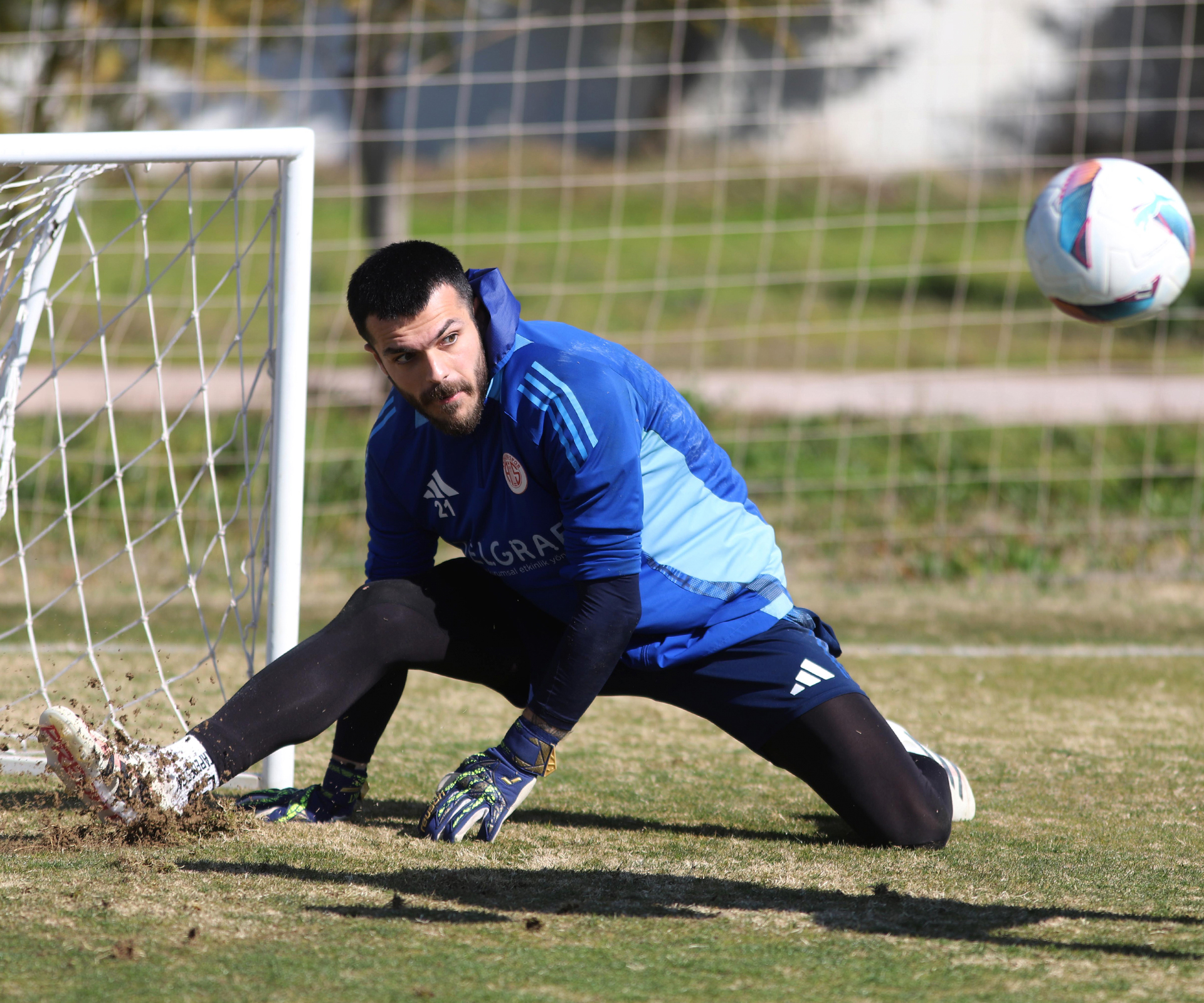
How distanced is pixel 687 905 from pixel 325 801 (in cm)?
95

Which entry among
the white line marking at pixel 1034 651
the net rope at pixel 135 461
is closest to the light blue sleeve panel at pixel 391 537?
the net rope at pixel 135 461

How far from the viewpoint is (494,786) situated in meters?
2.87

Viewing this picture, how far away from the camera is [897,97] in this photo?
17.4 m

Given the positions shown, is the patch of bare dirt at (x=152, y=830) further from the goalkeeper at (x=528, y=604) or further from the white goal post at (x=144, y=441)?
the white goal post at (x=144, y=441)

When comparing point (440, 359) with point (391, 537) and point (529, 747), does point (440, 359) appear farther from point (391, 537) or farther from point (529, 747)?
point (529, 747)

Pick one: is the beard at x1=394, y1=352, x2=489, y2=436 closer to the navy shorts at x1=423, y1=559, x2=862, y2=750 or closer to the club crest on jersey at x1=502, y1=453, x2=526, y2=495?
the club crest on jersey at x1=502, y1=453, x2=526, y2=495

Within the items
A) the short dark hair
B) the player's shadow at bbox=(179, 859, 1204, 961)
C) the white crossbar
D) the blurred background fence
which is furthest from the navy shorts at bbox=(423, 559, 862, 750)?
the blurred background fence

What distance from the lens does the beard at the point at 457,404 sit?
2764 millimetres

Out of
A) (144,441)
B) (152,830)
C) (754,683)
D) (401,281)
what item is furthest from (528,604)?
(144,441)

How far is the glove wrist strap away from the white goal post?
687 mm

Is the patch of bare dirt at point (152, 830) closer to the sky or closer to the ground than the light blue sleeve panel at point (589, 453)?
closer to the ground

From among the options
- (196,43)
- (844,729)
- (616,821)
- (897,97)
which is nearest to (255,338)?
(616,821)

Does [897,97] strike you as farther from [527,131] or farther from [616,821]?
[616,821]

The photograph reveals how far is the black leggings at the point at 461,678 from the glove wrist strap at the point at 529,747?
23 cm
